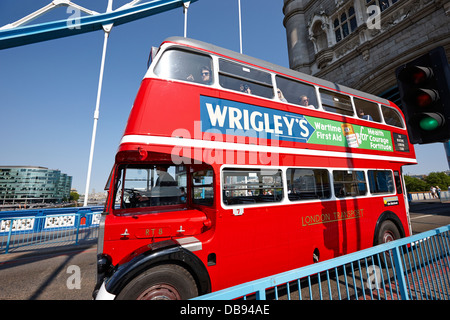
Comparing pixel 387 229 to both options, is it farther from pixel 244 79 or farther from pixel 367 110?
pixel 244 79

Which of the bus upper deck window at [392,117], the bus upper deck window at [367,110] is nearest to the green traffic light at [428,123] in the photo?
the bus upper deck window at [367,110]

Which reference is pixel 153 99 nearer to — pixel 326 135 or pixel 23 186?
pixel 326 135

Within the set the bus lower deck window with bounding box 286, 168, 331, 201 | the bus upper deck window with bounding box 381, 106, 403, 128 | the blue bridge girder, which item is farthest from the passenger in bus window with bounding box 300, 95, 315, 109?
the blue bridge girder

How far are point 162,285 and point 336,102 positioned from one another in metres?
5.11

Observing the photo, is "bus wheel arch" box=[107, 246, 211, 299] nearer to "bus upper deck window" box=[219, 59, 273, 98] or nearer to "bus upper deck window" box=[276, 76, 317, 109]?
"bus upper deck window" box=[219, 59, 273, 98]

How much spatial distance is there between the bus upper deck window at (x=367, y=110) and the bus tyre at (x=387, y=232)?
269 cm

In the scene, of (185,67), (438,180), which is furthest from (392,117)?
(438,180)

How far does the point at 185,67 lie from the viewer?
3.31 meters

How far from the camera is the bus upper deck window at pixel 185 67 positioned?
3.17 meters

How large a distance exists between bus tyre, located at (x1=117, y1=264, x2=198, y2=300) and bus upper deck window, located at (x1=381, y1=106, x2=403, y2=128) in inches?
259

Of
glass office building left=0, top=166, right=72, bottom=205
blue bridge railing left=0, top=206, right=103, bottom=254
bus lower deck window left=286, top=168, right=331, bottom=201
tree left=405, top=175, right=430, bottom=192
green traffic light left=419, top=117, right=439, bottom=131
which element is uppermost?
glass office building left=0, top=166, right=72, bottom=205

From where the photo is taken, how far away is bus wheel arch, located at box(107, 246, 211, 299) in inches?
87.8

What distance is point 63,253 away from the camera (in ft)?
22.7

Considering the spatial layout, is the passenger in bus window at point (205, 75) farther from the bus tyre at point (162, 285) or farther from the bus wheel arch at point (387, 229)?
the bus wheel arch at point (387, 229)
